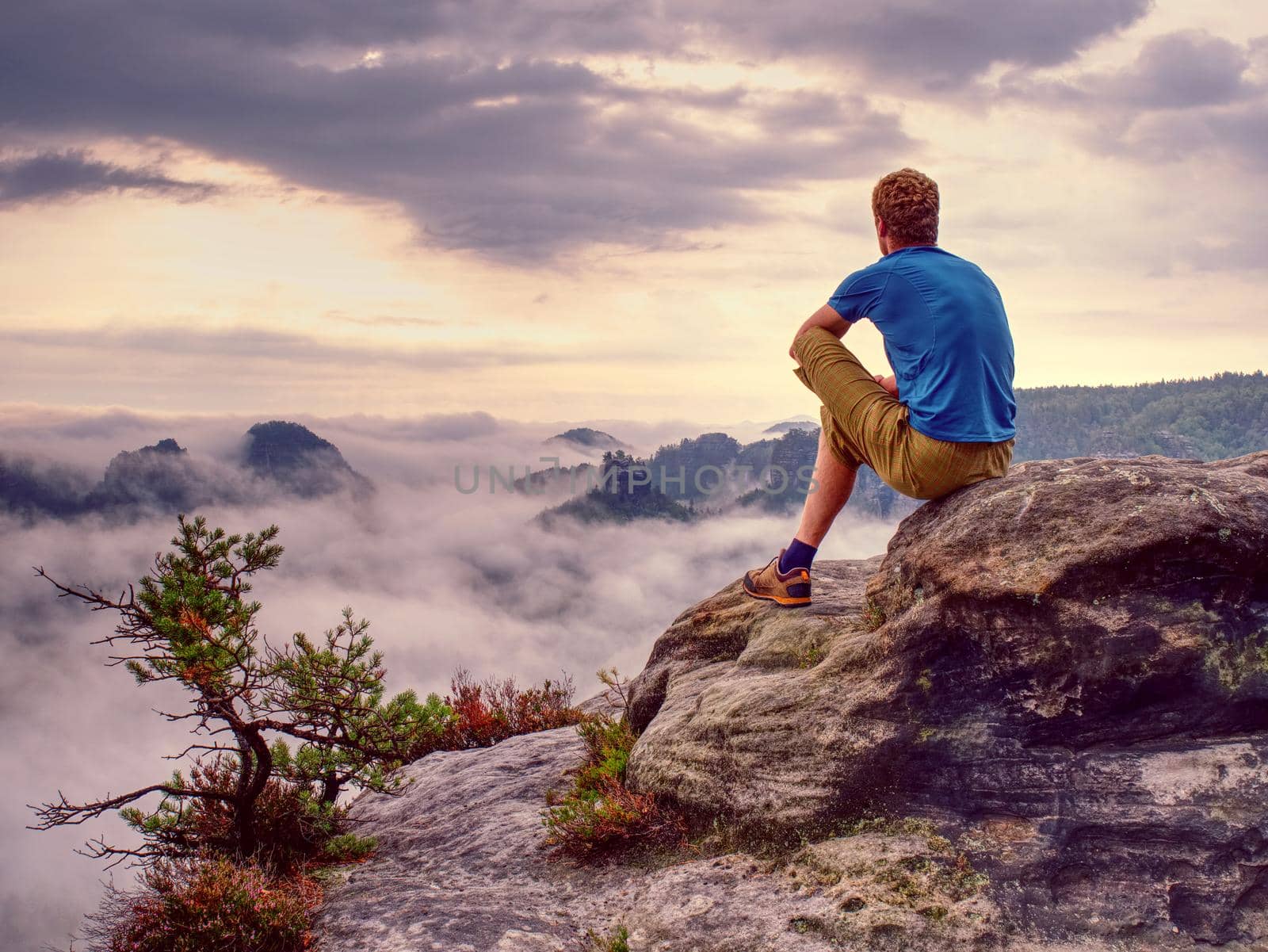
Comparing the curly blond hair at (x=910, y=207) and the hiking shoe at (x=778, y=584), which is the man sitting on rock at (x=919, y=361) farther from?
the hiking shoe at (x=778, y=584)

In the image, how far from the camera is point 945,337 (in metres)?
7.23

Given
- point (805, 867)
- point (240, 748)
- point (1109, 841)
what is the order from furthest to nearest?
point (240, 748)
point (805, 867)
point (1109, 841)

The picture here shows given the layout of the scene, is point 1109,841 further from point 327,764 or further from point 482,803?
point 327,764

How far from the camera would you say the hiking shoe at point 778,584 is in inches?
369

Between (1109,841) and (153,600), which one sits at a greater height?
(153,600)

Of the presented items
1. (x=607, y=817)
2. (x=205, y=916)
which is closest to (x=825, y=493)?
(x=607, y=817)

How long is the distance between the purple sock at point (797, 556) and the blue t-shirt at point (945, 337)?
77.0 inches

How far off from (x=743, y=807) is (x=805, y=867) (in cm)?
78

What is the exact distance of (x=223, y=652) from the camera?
8789 millimetres

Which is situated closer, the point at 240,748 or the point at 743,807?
the point at 743,807

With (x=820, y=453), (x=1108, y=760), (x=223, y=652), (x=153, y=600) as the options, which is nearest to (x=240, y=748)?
(x=223, y=652)

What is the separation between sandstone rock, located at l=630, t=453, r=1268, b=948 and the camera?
235 inches

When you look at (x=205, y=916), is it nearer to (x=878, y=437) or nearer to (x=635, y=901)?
(x=635, y=901)

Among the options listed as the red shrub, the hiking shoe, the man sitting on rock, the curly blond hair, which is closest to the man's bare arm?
the man sitting on rock
